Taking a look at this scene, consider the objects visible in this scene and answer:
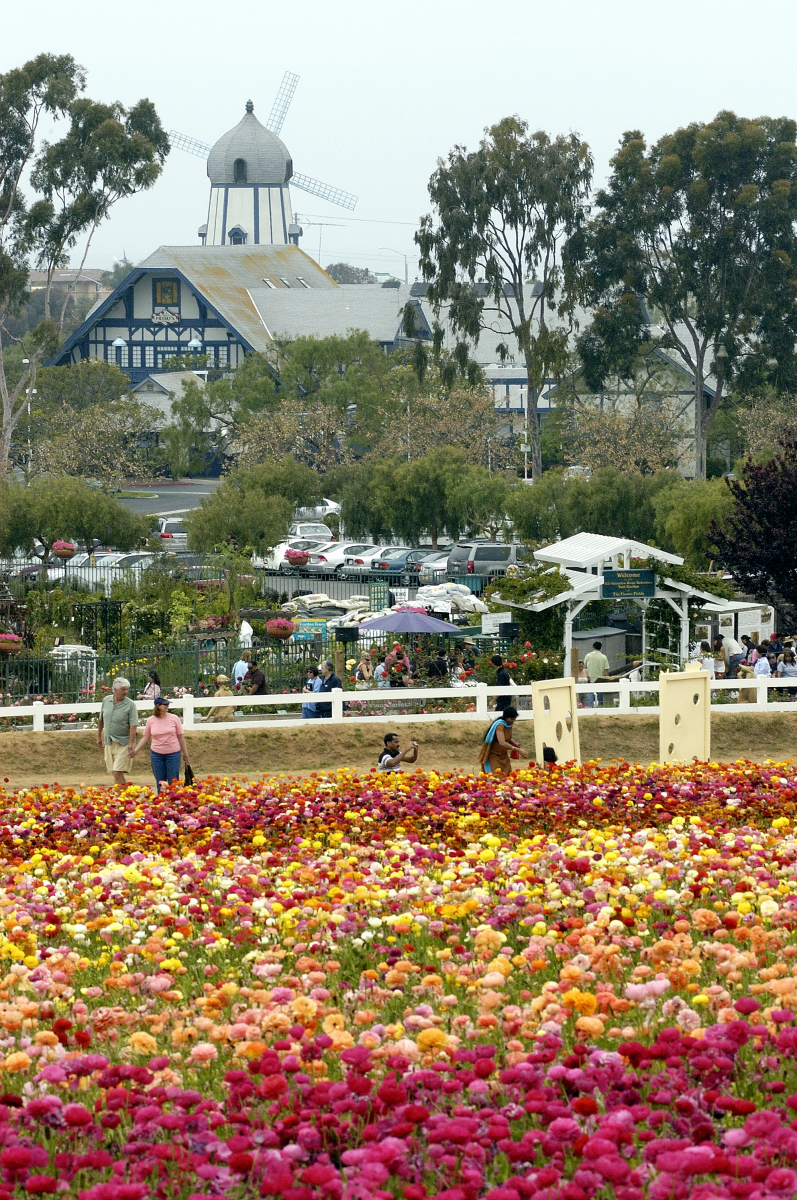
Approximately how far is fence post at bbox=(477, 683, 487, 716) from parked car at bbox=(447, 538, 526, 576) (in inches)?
950

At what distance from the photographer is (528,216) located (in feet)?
175

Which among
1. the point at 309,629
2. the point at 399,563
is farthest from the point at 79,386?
the point at 309,629

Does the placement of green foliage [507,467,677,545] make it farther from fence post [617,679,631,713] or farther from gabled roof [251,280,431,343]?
gabled roof [251,280,431,343]

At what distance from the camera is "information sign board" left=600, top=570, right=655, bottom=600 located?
24.1m

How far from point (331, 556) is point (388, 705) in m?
27.4

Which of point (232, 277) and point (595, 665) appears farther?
point (232, 277)

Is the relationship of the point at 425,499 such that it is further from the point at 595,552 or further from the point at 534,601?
the point at 534,601

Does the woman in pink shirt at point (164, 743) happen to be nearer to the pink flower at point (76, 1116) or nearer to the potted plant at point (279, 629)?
the pink flower at point (76, 1116)

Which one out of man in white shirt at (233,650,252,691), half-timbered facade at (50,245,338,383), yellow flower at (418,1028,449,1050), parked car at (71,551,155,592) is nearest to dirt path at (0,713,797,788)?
man in white shirt at (233,650,252,691)

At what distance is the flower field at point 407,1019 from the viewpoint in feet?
14.5

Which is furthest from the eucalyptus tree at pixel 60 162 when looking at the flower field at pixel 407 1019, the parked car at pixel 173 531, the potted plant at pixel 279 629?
the flower field at pixel 407 1019

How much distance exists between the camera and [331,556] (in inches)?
1876

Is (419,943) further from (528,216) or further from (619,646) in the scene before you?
(528,216)

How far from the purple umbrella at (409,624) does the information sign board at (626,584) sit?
271 centimetres
